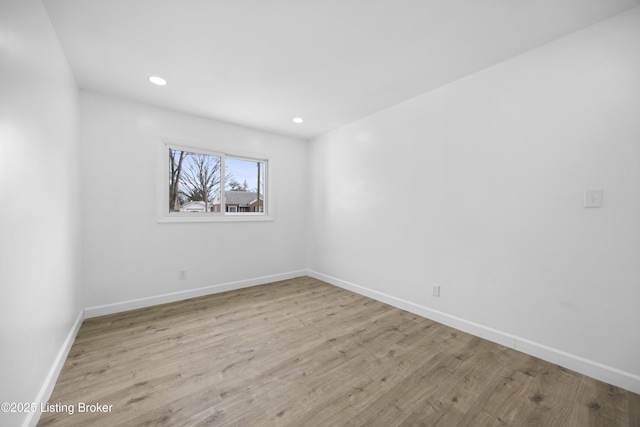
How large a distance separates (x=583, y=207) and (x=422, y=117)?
1.61 metres

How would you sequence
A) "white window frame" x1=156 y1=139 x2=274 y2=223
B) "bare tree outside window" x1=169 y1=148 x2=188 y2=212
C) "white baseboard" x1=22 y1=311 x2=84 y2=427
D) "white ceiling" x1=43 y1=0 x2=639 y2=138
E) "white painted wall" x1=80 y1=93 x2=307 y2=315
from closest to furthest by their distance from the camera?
1. "white baseboard" x1=22 y1=311 x2=84 y2=427
2. "white ceiling" x1=43 y1=0 x2=639 y2=138
3. "white painted wall" x1=80 y1=93 x2=307 y2=315
4. "white window frame" x1=156 y1=139 x2=274 y2=223
5. "bare tree outside window" x1=169 y1=148 x2=188 y2=212

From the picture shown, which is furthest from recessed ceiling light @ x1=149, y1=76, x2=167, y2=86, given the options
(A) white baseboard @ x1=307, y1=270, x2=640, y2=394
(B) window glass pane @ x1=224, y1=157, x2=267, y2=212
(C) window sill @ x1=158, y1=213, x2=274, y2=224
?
(A) white baseboard @ x1=307, y1=270, x2=640, y2=394

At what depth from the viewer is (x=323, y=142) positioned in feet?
13.6

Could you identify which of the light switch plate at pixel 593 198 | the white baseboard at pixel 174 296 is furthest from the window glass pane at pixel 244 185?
the light switch plate at pixel 593 198

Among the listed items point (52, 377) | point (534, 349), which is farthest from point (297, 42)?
point (534, 349)

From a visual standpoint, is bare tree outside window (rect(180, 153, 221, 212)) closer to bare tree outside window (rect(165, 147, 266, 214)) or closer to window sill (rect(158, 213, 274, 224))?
bare tree outside window (rect(165, 147, 266, 214))

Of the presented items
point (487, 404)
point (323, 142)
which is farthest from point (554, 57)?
point (323, 142)

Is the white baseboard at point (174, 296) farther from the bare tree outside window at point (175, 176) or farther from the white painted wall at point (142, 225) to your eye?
the bare tree outside window at point (175, 176)

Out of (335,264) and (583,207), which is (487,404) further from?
(335,264)

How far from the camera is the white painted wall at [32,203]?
1.10 m

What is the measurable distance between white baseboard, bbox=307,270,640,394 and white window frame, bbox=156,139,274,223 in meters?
2.31

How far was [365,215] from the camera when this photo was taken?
3.45 meters

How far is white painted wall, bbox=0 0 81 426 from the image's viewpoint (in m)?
1.10

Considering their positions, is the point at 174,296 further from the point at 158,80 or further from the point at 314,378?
the point at 158,80
